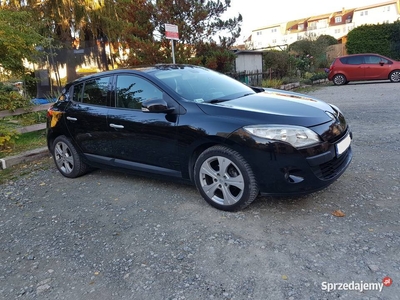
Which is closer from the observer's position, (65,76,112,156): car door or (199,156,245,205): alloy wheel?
(199,156,245,205): alloy wheel

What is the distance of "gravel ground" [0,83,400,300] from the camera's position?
7.78ft

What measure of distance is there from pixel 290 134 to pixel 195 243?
1309 mm

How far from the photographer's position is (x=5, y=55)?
21.6 feet

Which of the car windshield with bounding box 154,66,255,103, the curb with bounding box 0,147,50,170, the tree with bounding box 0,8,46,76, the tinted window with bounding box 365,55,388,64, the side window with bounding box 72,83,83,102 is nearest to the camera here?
the car windshield with bounding box 154,66,255,103

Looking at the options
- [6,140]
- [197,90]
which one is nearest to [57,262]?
[197,90]

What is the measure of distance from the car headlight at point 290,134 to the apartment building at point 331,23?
55.1m

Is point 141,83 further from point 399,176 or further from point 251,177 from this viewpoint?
point 399,176

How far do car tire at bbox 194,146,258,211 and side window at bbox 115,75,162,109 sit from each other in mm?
983

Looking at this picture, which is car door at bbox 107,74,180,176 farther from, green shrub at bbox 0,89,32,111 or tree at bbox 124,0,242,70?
tree at bbox 124,0,242,70

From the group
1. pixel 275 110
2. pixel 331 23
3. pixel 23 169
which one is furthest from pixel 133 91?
pixel 331 23

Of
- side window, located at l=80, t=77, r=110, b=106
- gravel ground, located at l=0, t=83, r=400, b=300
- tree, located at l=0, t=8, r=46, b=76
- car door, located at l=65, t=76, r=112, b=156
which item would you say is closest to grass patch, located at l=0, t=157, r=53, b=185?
gravel ground, located at l=0, t=83, r=400, b=300

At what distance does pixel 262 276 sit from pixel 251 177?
1010mm

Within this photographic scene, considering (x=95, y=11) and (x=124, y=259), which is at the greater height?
(x=95, y=11)

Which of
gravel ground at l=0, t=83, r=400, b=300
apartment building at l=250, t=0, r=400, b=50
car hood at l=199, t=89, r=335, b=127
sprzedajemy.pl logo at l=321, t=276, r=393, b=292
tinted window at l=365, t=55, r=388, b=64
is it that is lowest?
sprzedajemy.pl logo at l=321, t=276, r=393, b=292
